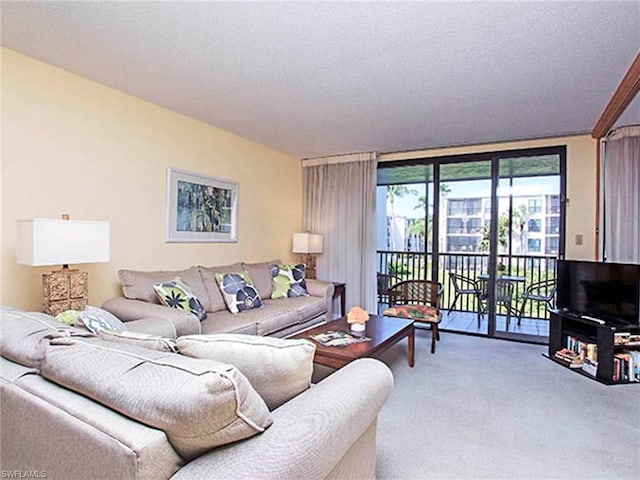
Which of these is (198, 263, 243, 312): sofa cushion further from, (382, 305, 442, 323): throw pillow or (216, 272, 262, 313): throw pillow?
(382, 305, 442, 323): throw pillow

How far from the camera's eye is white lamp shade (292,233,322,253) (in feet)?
17.0

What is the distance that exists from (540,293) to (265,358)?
4723mm

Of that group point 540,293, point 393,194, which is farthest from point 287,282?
point 540,293

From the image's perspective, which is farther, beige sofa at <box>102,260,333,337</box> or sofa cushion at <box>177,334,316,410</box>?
beige sofa at <box>102,260,333,337</box>

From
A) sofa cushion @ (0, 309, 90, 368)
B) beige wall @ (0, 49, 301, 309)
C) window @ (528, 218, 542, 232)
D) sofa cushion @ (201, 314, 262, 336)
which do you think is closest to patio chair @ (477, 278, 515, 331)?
window @ (528, 218, 542, 232)

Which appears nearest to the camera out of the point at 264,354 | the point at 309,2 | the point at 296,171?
the point at 264,354

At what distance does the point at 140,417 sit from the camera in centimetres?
93

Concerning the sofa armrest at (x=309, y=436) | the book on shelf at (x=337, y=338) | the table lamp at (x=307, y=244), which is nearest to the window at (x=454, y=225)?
the table lamp at (x=307, y=244)

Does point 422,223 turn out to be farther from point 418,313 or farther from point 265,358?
point 265,358

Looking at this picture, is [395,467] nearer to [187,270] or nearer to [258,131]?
[187,270]

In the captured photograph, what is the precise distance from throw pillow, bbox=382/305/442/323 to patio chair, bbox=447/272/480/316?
1560 millimetres

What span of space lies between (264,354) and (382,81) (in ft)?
7.59

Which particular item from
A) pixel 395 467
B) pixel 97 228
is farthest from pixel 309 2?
pixel 395 467

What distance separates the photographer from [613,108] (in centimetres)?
323
